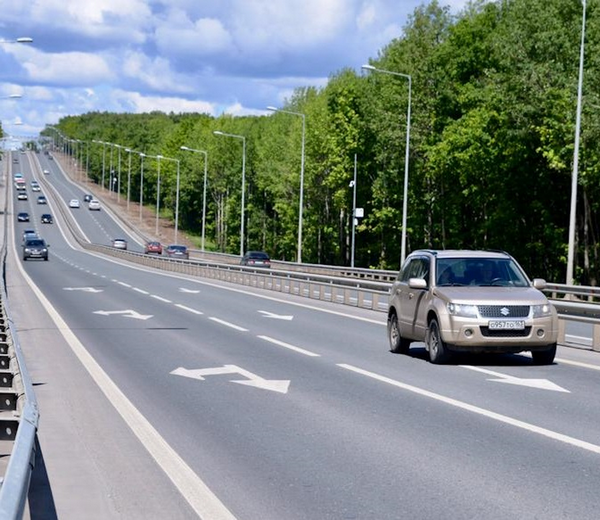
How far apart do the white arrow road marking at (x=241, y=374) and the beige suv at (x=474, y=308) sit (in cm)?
290

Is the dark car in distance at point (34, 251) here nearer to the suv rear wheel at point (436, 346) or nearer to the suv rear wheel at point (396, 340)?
the suv rear wheel at point (396, 340)

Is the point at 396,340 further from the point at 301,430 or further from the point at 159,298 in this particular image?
the point at 159,298

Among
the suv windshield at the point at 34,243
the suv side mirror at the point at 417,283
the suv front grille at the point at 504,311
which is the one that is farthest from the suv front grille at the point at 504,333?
the suv windshield at the point at 34,243

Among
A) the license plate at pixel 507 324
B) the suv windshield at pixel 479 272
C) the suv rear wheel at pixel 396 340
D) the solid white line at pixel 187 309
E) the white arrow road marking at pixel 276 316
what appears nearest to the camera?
the license plate at pixel 507 324

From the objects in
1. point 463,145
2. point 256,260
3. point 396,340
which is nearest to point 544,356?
point 396,340

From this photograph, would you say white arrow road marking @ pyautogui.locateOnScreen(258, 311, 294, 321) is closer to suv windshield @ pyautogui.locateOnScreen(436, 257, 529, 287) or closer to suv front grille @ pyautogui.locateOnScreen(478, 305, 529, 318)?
suv windshield @ pyautogui.locateOnScreen(436, 257, 529, 287)

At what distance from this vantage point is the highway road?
287 inches

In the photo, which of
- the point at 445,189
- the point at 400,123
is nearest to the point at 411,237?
the point at 445,189

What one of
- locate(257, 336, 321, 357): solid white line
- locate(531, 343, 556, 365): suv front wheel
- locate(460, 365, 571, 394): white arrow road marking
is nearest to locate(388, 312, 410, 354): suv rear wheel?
locate(257, 336, 321, 357): solid white line

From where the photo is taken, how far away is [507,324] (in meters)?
15.9

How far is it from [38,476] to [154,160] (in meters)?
182

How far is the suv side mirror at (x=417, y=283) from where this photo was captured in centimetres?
1694

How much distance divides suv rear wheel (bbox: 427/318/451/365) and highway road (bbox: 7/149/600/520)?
0.72ft

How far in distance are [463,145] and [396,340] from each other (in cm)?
4634
